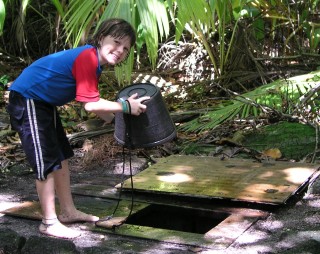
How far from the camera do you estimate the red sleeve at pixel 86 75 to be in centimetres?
326

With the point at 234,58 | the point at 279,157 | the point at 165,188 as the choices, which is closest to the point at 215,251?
the point at 165,188

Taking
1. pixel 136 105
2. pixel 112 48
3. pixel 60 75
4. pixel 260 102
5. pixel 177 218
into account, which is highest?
pixel 112 48

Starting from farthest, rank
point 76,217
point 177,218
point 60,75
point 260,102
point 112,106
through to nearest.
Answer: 1. point 260,102
2. point 177,218
3. point 76,217
4. point 60,75
5. point 112,106

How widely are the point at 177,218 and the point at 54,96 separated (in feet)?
3.80

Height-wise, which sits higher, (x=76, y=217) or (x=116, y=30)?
(x=116, y=30)

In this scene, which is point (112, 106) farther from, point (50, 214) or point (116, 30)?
point (50, 214)

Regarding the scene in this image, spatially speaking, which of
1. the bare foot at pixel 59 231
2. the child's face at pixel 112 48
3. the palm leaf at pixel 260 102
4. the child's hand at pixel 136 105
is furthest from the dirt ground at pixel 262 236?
the palm leaf at pixel 260 102

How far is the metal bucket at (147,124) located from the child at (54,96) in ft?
0.37

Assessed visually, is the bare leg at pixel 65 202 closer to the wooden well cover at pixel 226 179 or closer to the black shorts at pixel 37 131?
the black shorts at pixel 37 131

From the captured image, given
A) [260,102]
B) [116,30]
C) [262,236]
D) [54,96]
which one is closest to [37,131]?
[54,96]

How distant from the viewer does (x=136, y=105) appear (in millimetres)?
3365

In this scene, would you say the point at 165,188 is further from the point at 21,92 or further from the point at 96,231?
the point at 21,92

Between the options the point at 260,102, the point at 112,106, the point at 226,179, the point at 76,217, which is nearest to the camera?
the point at 112,106

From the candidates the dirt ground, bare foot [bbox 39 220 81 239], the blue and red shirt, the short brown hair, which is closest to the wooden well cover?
the dirt ground
